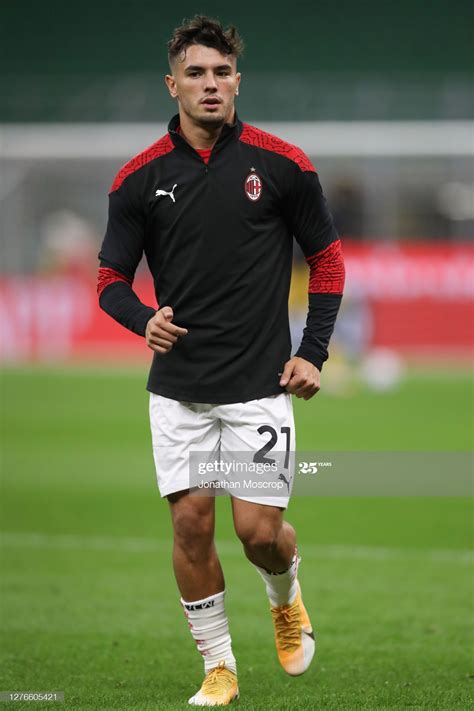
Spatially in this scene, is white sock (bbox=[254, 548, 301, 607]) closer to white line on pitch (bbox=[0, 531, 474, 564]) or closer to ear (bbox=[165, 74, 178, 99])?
ear (bbox=[165, 74, 178, 99])

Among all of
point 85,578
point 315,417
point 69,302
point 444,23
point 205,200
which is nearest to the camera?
point 205,200

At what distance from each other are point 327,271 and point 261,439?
2.34 ft

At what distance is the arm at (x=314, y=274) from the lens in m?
4.86

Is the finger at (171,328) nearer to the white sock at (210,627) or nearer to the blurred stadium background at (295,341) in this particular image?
the white sock at (210,627)

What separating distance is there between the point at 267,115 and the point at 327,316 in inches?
831

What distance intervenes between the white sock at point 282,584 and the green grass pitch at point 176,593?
1.15ft

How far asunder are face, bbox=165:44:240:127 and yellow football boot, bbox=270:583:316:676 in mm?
1985

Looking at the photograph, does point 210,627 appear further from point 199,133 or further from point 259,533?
point 199,133

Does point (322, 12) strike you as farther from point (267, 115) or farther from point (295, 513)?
point (295, 513)

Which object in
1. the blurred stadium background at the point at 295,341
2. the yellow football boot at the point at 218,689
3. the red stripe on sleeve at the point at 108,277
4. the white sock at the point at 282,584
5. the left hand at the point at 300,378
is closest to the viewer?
the yellow football boot at the point at 218,689

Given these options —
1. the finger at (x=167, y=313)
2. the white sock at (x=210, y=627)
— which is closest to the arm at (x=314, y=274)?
the finger at (x=167, y=313)

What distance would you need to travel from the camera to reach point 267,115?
84.0 ft

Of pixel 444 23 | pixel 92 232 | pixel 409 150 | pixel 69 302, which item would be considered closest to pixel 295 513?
pixel 69 302

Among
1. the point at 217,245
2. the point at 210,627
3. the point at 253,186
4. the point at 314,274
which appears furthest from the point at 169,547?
the point at 253,186
